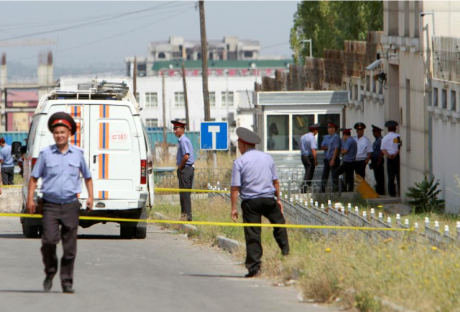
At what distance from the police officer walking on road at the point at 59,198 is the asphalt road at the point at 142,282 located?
1.07ft

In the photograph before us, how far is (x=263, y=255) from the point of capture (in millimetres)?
12359

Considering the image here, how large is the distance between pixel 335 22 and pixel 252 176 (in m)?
44.6

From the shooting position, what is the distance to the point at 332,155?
25016mm

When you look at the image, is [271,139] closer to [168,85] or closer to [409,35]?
[409,35]

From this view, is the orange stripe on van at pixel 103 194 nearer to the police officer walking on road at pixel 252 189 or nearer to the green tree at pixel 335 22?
the police officer walking on road at pixel 252 189

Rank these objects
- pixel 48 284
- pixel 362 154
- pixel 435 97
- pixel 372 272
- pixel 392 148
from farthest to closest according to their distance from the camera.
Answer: pixel 362 154
pixel 392 148
pixel 435 97
pixel 48 284
pixel 372 272

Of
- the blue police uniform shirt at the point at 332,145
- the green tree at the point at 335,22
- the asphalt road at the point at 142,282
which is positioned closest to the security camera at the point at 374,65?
the blue police uniform shirt at the point at 332,145

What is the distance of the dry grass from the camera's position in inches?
338

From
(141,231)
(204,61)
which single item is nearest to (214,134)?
(204,61)

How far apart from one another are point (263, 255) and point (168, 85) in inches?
4010

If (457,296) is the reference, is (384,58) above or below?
above

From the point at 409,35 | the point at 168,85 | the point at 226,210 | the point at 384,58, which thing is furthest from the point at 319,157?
the point at 168,85

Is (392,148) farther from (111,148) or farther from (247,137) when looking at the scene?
(247,137)

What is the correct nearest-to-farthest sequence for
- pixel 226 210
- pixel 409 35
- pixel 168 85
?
pixel 226 210
pixel 409 35
pixel 168 85
